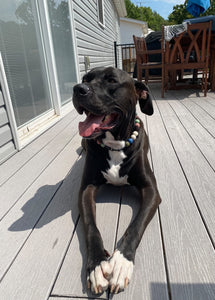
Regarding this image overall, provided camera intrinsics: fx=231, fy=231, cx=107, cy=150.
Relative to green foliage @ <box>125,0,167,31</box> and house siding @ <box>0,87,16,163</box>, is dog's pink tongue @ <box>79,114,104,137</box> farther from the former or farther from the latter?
green foliage @ <box>125,0,167,31</box>

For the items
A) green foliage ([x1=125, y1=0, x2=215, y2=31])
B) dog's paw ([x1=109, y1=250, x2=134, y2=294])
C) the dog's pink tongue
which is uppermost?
green foliage ([x1=125, y1=0, x2=215, y2=31])

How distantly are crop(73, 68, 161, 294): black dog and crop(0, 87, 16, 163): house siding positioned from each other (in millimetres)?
1105

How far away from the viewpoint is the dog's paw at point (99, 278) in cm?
98

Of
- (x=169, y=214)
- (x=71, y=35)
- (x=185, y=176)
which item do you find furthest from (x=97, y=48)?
(x=169, y=214)

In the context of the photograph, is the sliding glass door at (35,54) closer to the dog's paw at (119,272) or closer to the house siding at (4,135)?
the house siding at (4,135)

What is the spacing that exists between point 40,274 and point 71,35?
14.6 feet

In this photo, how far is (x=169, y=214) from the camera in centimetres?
146

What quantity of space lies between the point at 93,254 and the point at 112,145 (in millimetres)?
734

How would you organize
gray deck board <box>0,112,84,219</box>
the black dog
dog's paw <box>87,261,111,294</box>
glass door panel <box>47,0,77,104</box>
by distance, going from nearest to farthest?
dog's paw <box>87,261,111,294</box> → the black dog → gray deck board <box>0,112,84,219</box> → glass door panel <box>47,0,77,104</box>

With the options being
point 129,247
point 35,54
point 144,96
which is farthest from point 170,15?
point 129,247

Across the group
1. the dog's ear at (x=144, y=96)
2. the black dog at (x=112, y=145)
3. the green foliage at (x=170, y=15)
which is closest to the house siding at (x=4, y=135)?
the black dog at (x=112, y=145)

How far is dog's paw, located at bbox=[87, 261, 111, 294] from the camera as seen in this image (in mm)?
979

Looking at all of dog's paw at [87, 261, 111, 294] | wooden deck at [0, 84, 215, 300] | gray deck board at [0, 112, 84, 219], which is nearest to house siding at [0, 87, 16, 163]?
wooden deck at [0, 84, 215, 300]

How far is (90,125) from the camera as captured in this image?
1.46 meters
